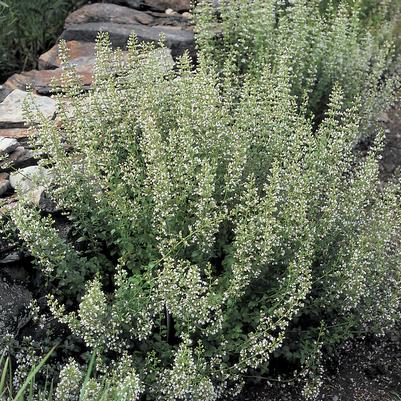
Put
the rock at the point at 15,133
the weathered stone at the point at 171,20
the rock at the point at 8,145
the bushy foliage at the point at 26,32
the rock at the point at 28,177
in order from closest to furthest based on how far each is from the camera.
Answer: the rock at the point at 28,177
the rock at the point at 8,145
the rock at the point at 15,133
the bushy foliage at the point at 26,32
the weathered stone at the point at 171,20

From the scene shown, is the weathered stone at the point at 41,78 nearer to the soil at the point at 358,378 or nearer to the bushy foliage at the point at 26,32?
the bushy foliage at the point at 26,32

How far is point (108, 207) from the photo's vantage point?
326cm

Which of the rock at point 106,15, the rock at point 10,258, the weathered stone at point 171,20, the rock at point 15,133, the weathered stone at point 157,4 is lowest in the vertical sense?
the rock at point 10,258

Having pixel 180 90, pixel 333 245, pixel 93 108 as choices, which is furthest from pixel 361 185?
pixel 93 108

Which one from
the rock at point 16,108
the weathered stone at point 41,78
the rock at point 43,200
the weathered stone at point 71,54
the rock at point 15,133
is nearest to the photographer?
the rock at point 43,200

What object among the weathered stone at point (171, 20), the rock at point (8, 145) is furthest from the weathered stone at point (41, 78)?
the weathered stone at point (171, 20)

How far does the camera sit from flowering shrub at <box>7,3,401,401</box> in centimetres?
296

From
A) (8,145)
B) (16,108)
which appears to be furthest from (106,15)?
(8,145)

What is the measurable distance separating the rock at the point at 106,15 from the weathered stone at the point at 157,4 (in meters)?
0.20

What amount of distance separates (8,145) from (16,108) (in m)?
0.59

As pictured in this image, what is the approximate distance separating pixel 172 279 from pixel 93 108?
4.02ft

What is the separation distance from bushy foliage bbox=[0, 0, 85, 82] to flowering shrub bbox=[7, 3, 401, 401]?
210 cm

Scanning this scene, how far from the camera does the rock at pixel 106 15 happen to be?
18.9 feet

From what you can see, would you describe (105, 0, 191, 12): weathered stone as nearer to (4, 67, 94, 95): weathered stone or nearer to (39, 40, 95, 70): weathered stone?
(39, 40, 95, 70): weathered stone
